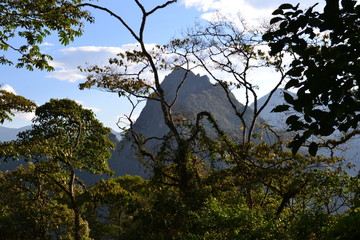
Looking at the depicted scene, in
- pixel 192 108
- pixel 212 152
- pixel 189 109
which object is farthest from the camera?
pixel 192 108

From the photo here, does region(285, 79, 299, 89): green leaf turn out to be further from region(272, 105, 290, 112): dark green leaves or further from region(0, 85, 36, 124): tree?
region(0, 85, 36, 124): tree

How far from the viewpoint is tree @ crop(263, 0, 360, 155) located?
2.21 meters

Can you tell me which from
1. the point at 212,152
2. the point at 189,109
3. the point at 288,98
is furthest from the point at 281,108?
the point at 189,109

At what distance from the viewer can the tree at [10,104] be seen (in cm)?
1104

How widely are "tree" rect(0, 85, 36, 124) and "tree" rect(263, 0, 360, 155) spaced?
408 inches

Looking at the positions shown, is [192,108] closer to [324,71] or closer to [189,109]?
[189,109]

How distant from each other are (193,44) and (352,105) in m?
12.4

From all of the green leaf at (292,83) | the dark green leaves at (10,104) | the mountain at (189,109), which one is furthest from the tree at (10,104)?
the mountain at (189,109)

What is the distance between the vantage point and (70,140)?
12719mm

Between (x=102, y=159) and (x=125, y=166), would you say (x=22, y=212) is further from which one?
(x=125, y=166)

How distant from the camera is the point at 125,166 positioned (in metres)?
105

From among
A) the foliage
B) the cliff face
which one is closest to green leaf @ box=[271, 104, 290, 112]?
the foliage

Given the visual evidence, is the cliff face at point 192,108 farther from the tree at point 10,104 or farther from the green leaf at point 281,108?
the green leaf at point 281,108

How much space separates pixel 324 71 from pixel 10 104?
35.7 feet
